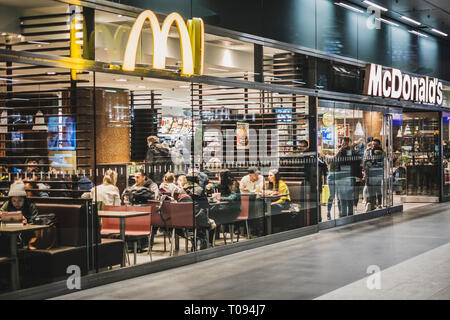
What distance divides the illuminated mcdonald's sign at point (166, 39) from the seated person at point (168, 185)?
1.73m

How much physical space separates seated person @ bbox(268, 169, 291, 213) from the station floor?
0.66m

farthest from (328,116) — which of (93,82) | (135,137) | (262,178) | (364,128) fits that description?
(93,82)

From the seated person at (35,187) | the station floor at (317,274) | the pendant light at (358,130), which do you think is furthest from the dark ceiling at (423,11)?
the seated person at (35,187)

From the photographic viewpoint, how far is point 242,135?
10859 mm

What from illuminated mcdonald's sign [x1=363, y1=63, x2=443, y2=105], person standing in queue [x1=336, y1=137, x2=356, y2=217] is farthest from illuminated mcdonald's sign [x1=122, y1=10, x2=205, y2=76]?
illuminated mcdonald's sign [x1=363, y1=63, x2=443, y2=105]

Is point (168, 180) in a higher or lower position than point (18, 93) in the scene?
lower

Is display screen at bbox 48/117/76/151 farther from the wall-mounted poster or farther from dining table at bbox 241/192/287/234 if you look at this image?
dining table at bbox 241/192/287/234

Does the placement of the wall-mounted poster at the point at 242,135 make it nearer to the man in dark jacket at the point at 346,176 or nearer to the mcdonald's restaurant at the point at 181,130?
the mcdonald's restaurant at the point at 181,130

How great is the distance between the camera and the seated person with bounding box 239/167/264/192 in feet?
35.2

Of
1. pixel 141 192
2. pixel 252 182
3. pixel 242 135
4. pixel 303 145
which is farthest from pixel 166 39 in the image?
pixel 303 145

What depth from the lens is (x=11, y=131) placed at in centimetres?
793

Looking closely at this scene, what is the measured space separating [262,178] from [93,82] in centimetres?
424

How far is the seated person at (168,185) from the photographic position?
9.65 metres
